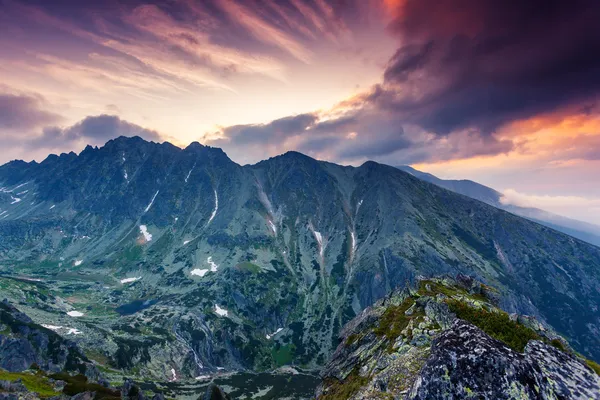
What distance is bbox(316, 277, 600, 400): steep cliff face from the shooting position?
1947 cm

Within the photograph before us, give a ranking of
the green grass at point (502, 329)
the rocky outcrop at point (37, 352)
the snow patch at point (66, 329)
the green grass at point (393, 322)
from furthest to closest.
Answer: the snow patch at point (66, 329)
the rocky outcrop at point (37, 352)
the green grass at point (393, 322)
the green grass at point (502, 329)

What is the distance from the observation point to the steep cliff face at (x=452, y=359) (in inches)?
766

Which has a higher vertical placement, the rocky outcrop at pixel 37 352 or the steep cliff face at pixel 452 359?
the steep cliff face at pixel 452 359

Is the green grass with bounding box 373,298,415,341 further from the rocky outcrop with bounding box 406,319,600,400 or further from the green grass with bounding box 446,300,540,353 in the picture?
the rocky outcrop with bounding box 406,319,600,400

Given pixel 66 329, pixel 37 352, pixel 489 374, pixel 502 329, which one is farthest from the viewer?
pixel 66 329

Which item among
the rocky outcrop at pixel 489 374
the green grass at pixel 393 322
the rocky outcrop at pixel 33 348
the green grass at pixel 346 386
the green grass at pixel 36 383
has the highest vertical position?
the rocky outcrop at pixel 489 374

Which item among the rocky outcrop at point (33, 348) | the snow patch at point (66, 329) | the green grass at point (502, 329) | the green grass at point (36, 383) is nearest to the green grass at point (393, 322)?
the green grass at point (502, 329)

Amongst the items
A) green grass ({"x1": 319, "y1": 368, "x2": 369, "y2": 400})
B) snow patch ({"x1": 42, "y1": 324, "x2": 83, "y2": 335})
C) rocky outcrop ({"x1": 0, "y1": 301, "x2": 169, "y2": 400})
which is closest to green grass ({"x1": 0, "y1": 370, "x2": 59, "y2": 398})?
rocky outcrop ({"x1": 0, "y1": 301, "x2": 169, "y2": 400})

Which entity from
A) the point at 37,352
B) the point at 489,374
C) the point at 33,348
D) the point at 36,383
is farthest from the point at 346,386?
the point at 33,348

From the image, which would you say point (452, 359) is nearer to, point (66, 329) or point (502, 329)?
point (502, 329)

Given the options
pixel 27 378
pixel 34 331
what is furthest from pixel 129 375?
pixel 27 378

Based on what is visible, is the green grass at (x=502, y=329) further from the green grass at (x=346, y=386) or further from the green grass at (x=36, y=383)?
the green grass at (x=36, y=383)

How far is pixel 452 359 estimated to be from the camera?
2080cm

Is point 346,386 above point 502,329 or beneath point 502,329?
beneath
